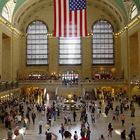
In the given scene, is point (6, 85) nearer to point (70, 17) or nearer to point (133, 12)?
point (70, 17)

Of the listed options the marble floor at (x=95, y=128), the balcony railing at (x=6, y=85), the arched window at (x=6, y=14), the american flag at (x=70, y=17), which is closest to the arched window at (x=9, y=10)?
the arched window at (x=6, y=14)

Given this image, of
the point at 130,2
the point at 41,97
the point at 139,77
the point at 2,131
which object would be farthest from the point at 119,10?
the point at 2,131

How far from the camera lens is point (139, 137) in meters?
21.8

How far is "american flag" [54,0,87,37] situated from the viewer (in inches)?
1144

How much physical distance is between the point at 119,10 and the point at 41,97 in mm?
15347

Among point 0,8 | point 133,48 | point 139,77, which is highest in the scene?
point 0,8

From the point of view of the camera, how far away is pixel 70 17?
2992cm

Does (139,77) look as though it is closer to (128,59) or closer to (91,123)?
(128,59)

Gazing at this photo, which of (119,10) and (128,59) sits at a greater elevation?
(119,10)

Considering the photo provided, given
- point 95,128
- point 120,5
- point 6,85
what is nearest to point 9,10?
point 6,85

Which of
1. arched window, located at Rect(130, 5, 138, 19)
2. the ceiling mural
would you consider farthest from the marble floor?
the ceiling mural

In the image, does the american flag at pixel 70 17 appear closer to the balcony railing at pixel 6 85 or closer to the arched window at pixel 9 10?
the balcony railing at pixel 6 85

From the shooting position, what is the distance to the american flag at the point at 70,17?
95.3 ft

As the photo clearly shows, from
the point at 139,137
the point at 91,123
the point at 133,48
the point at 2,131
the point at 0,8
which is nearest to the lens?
the point at 139,137
